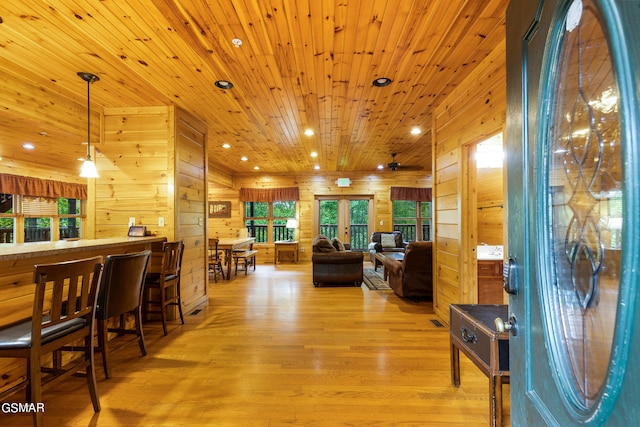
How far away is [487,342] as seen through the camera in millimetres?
1518

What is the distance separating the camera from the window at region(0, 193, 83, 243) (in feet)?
19.7

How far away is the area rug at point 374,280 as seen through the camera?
519 centimetres

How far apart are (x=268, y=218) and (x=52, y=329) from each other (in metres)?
6.94

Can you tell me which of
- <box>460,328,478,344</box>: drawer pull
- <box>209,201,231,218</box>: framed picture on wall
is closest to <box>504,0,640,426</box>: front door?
<box>460,328,478,344</box>: drawer pull

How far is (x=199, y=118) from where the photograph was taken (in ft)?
13.0

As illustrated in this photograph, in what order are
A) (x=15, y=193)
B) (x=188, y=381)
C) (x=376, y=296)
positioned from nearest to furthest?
(x=188, y=381), (x=376, y=296), (x=15, y=193)

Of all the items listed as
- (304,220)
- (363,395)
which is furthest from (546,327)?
(304,220)

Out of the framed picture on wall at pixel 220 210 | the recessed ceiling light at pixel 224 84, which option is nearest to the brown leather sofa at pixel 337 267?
the recessed ceiling light at pixel 224 84

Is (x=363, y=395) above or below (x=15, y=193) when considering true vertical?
below

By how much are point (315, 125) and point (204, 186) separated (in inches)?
73.2

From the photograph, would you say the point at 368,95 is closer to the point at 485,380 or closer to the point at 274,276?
the point at 485,380

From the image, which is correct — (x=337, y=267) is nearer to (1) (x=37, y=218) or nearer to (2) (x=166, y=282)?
(2) (x=166, y=282)

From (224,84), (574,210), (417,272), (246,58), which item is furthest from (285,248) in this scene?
(574,210)

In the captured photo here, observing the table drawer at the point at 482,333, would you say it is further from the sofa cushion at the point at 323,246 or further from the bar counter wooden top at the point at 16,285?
the sofa cushion at the point at 323,246
